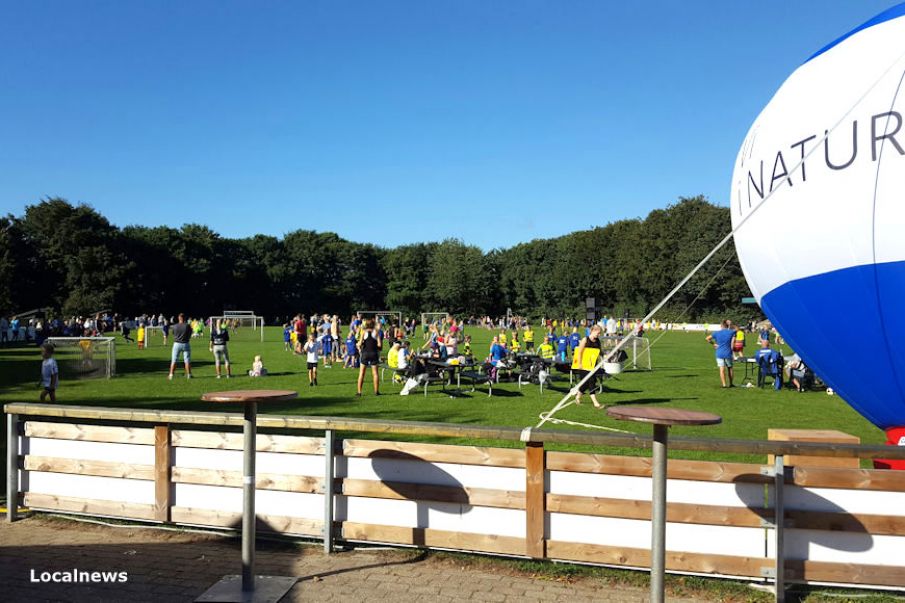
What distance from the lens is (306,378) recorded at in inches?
747

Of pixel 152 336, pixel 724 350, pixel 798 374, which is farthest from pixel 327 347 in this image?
pixel 152 336

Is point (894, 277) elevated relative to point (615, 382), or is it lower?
elevated

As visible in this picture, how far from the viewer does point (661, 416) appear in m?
3.47

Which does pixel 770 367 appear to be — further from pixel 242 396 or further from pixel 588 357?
pixel 242 396

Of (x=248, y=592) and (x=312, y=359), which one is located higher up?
(x=312, y=359)

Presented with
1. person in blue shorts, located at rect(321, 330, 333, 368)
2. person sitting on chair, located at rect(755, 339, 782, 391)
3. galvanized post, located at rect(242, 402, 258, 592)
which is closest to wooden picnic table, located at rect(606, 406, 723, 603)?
galvanized post, located at rect(242, 402, 258, 592)

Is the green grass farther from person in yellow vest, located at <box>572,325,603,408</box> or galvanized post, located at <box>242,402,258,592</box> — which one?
galvanized post, located at <box>242,402,258,592</box>

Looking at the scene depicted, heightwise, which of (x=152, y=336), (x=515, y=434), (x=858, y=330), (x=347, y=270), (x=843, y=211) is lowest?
(x=152, y=336)

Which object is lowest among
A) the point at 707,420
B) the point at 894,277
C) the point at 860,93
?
the point at 707,420

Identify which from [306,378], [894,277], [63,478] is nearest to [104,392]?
[306,378]

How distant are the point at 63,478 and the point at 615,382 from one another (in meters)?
15.5

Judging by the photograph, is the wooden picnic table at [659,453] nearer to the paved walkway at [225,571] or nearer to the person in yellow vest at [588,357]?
the paved walkway at [225,571]

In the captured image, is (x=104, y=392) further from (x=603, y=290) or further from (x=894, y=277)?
(x=603, y=290)

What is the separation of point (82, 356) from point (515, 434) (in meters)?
17.9
